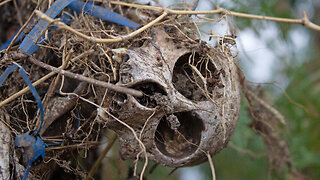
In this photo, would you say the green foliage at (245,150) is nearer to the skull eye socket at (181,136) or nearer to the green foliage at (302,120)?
the green foliage at (302,120)

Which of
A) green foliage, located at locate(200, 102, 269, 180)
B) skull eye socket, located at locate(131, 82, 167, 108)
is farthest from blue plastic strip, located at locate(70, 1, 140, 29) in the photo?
green foliage, located at locate(200, 102, 269, 180)

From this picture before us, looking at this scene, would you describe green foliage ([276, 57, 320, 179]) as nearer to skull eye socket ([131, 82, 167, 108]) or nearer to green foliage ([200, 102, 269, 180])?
green foliage ([200, 102, 269, 180])

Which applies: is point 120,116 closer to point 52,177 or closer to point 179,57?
point 179,57

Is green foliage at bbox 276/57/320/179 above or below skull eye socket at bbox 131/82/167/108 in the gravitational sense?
below

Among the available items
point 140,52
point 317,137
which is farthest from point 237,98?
point 317,137

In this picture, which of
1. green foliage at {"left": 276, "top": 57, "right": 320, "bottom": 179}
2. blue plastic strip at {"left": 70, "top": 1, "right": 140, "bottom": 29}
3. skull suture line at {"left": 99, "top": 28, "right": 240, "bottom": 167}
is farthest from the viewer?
green foliage at {"left": 276, "top": 57, "right": 320, "bottom": 179}

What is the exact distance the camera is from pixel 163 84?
936 mm

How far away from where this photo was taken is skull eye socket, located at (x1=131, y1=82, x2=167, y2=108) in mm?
947

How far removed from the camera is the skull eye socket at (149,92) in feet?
3.11

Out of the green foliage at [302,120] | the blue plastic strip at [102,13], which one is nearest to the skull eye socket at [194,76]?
the blue plastic strip at [102,13]

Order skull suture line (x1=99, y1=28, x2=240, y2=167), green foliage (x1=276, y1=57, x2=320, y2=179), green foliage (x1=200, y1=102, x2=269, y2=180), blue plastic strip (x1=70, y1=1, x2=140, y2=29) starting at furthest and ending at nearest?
green foliage (x1=276, y1=57, x2=320, y2=179), green foliage (x1=200, y1=102, x2=269, y2=180), blue plastic strip (x1=70, y1=1, x2=140, y2=29), skull suture line (x1=99, y1=28, x2=240, y2=167)

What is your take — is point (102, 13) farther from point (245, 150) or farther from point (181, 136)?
point (245, 150)

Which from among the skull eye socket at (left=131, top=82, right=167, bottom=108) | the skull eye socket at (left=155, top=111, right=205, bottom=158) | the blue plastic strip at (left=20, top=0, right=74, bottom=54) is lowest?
the skull eye socket at (left=155, top=111, right=205, bottom=158)

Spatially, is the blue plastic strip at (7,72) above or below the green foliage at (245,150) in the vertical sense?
above
